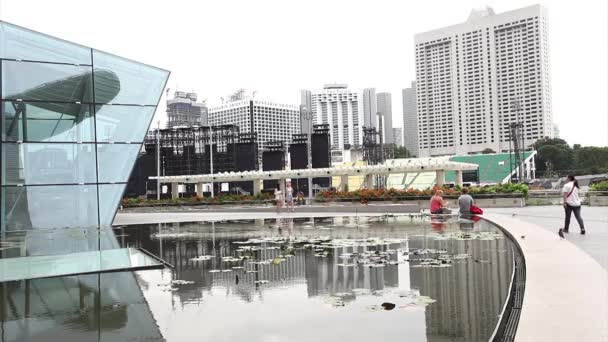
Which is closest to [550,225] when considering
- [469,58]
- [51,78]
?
[51,78]

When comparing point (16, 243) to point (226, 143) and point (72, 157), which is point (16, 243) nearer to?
point (72, 157)

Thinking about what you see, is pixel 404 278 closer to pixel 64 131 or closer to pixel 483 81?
pixel 64 131

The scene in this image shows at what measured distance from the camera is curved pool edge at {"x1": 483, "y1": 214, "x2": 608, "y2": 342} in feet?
14.1

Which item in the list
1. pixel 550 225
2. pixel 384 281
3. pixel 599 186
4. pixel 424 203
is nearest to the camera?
pixel 384 281

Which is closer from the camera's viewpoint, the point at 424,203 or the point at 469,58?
the point at 424,203

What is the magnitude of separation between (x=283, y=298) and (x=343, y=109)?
85.9 meters

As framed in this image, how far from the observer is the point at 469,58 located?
4397 inches

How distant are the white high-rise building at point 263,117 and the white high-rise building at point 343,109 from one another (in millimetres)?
8441

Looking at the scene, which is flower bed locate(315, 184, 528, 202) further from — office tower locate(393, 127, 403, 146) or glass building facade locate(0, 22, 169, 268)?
office tower locate(393, 127, 403, 146)

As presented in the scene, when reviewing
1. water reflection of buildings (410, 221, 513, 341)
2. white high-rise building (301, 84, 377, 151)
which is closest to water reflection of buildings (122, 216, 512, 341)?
water reflection of buildings (410, 221, 513, 341)

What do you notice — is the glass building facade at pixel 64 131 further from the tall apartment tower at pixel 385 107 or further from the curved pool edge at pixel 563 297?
the tall apartment tower at pixel 385 107

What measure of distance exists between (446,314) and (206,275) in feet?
13.3

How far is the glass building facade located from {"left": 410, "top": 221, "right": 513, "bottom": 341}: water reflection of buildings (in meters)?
13.3

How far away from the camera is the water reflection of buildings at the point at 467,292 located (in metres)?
4.64
